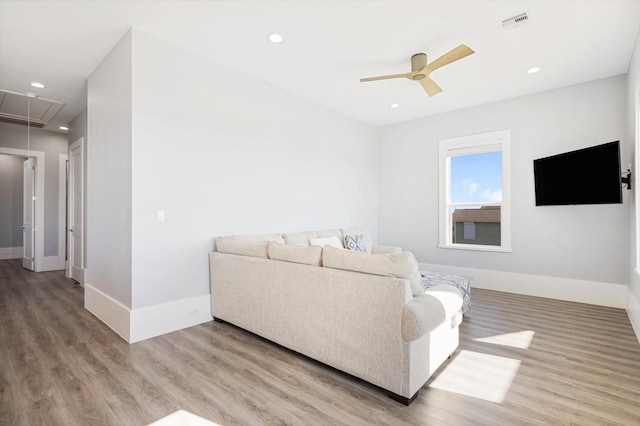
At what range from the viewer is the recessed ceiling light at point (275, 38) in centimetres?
302

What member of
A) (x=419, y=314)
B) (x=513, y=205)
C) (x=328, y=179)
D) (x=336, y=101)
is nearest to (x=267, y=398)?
(x=419, y=314)

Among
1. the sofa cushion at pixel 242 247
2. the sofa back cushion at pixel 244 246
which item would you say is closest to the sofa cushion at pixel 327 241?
the sofa back cushion at pixel 244 246

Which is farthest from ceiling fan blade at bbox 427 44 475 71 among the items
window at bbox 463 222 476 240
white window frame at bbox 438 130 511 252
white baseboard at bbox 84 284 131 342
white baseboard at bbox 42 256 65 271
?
white baseboard at bbox 42 256 65 271

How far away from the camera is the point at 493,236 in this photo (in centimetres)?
505

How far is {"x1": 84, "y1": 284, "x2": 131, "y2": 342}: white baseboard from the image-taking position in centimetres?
296

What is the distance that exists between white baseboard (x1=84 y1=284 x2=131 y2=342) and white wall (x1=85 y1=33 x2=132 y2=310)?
0.03 meters

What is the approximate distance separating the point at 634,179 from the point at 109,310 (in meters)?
5.66

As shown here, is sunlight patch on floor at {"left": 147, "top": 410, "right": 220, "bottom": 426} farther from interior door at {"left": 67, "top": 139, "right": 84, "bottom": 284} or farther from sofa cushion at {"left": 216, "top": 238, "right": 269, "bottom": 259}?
interior door at {"left": 67, "top": 139, "right": 84, "bottom": 284}

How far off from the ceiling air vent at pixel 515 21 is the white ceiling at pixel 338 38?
4 centimetres

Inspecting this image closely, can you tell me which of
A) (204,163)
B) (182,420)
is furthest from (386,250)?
(182,420)

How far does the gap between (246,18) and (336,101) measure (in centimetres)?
230

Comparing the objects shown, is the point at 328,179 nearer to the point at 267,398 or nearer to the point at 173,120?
the point at 173,120

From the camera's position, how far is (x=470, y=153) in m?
5.19

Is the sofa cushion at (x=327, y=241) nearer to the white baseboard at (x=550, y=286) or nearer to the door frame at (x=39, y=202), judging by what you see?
the white baseboard at (x=550, y=286)
